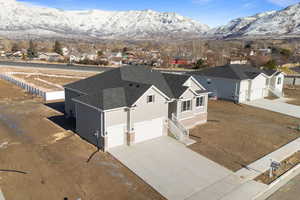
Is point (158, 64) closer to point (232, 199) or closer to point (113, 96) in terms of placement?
point (113, 96)

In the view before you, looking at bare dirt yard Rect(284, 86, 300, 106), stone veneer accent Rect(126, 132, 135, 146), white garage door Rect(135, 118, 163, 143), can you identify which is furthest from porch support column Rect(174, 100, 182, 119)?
bare dirt yard Rect(284, 86, 300, 106)

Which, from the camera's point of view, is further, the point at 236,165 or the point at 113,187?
the point at 236,165

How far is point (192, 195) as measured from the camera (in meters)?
10.6

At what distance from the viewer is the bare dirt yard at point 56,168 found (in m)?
10.6

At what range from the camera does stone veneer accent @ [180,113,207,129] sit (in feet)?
64.1

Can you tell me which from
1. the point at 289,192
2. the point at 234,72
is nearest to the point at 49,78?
the point at 234,72

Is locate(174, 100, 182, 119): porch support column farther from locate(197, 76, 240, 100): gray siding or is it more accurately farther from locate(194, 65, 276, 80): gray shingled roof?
locate(194, 65, 276, 80): gray shingled roof

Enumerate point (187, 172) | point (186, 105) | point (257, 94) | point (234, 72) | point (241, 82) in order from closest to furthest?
point (187, 172) < point (186, 105) < point (241, 82) < point (234, 72) < point (257, 94)

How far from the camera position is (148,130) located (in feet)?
54.7

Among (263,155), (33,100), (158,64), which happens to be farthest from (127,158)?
(158,64)

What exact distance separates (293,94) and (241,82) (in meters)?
14.0

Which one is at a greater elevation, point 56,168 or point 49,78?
point 49,78

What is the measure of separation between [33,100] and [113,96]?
18.8m

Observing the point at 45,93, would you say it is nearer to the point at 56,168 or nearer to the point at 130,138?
the point at 130,138
